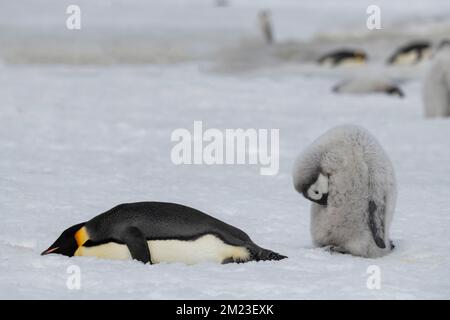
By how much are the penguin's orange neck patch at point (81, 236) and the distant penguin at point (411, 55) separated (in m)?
14.1

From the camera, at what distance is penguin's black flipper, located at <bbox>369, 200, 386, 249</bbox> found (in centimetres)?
392

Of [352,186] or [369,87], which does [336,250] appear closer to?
[352,186]

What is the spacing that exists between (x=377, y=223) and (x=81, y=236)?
1.09 metres

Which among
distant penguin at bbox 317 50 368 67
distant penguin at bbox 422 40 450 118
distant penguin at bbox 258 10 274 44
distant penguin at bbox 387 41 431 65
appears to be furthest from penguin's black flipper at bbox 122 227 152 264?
distant penguin at bbox 258 10 274 44

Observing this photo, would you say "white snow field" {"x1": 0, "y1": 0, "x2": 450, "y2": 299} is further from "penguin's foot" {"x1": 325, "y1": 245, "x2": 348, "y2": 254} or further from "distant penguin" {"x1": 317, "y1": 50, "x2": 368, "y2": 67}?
"distant penguin" {"x1": 317, "y1": 50, "x2": 368, "y2": 67}

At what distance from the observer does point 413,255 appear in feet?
13.5

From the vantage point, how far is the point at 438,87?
32.6 ft

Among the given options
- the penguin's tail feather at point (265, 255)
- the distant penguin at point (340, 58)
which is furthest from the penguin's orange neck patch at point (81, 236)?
the distant penguin at point (340, 58)

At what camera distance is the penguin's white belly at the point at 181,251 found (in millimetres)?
3779

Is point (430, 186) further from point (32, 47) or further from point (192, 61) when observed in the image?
point (32, 47)

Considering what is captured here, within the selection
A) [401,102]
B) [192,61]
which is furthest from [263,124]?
[192,61]

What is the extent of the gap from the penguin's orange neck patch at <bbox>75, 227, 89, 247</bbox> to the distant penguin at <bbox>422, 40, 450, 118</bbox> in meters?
6.51

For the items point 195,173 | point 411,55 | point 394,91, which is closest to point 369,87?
point 394,91

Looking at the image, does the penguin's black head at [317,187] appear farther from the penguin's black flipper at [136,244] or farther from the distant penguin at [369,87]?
the distant penguin at [369,87]
